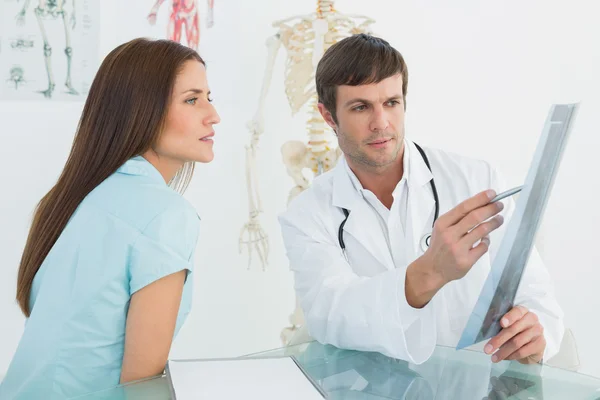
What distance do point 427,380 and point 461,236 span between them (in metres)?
Answer: 0.25

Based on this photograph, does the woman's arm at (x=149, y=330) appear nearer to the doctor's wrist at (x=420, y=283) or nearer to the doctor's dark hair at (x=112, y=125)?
the doctor's dark hair at (x=112, y=125)

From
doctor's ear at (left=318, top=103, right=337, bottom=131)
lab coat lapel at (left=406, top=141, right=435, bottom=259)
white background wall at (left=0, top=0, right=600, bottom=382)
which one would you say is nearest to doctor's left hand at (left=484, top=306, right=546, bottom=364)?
lab coat lapel at (left=406, top=141, right=435, bottom=259)

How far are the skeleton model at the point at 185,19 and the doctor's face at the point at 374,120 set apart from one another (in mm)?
1584

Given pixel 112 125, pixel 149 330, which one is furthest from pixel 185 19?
pixel 149 330

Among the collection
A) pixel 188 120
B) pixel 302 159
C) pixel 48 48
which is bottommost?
pixel 302 159

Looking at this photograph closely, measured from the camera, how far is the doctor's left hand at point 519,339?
1.17 meters

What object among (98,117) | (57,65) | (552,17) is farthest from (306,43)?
(98,117)

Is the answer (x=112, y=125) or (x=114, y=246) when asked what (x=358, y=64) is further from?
(x=114, y=246)

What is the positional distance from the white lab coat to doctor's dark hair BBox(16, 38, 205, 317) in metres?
0.47

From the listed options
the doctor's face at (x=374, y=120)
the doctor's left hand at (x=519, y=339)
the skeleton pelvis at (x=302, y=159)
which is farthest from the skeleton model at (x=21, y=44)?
the doctor's left hand at (x=519, y=339)

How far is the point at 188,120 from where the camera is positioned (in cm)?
133

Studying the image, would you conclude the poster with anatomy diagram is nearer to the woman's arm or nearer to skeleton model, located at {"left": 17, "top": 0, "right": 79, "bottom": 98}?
skeleton model, located at {"left": 17, "top": 0, "right": 79, "bottom": 98}

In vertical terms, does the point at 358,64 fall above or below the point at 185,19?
above

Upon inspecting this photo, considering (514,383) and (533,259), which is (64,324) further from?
(533,259)
